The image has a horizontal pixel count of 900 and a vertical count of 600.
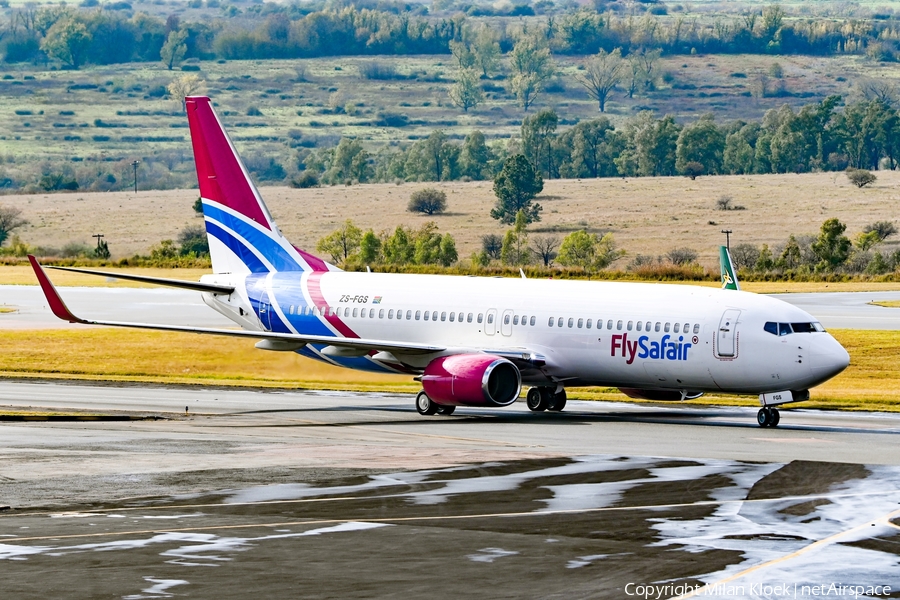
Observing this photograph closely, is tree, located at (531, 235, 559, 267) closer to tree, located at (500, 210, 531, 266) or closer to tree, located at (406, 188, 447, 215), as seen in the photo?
tree, located at (500, 210, 531, 266)

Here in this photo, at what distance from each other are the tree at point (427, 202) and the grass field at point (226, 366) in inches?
4349

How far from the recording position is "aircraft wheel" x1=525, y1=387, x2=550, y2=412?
40562 millimetres

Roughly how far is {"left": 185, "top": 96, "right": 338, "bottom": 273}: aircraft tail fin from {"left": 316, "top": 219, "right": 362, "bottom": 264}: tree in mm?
84878

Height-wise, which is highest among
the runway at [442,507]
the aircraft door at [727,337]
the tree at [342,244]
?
the tree at [342,244]

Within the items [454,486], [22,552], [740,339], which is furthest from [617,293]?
[22,552]

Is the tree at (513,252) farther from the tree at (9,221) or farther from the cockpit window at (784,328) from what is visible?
the cockpit window at (784,328)

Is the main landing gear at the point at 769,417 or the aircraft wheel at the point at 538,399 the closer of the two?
the main landing gear at the point at 769,417

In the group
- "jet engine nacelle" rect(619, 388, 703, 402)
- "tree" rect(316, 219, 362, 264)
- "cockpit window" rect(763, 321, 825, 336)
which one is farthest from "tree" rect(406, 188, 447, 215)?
"cockpit window" rect(763, 321, 825, 336)

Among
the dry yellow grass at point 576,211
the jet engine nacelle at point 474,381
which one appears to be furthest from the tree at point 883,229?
the jet engine nacelle at point 474,381

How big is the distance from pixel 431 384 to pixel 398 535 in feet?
60.5

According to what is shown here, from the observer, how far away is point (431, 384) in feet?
126

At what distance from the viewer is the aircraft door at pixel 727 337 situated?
117 feet

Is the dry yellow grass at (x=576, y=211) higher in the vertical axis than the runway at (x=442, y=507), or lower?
higher

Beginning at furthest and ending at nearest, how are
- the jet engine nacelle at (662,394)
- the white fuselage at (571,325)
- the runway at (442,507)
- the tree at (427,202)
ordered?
the tree at (427,202) < the jet engine nacelle at (662,394) < the white fuselage at (571,325) < the runway at (442,507)
